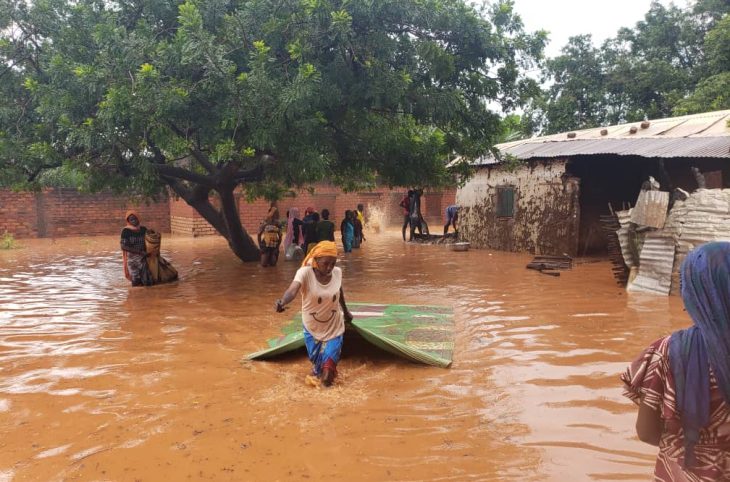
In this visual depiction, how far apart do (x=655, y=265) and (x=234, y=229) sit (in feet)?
27.9

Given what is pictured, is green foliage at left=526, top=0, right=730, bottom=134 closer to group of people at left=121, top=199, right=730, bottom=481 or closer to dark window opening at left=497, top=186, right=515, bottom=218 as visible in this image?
dark window opening at left=497, top=186, right=515, bottom=218

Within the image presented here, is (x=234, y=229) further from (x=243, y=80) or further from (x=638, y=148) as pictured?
(x=638, y=148)

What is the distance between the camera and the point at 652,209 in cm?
822

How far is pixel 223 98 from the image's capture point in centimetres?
826

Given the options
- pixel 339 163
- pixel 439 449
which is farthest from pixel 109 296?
pixel 439 449

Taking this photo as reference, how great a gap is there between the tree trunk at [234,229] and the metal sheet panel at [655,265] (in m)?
8.05

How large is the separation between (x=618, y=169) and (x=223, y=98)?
383 inches

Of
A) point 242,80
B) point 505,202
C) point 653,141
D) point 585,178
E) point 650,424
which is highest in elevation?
point 242,80

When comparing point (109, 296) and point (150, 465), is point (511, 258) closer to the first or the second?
point (109, 296)

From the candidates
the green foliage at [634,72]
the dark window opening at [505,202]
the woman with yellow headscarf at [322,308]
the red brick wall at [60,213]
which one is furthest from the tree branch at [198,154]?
the green foliage at [634,72]

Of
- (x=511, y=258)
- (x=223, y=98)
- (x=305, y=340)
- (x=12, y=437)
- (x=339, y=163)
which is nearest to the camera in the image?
(x=12, y=437)

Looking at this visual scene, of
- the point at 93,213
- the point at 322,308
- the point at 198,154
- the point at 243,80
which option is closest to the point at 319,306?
the point at 322,308

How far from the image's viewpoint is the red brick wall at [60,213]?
1955 centimetres

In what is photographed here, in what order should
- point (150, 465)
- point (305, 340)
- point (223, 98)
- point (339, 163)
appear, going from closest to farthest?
point (150, 465) → point (305, 340) → point (223, 98) → point (339, 163)
